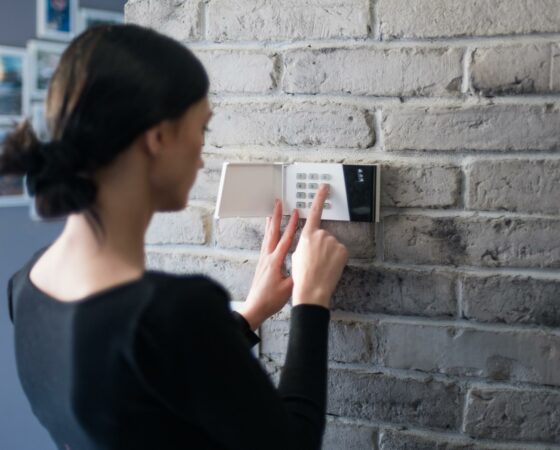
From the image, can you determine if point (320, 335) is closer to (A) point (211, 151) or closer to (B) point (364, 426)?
(B) point (364, 426)

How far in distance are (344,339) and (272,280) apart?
0.53ft

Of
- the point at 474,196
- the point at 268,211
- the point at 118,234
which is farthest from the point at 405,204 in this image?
the point at 118,234

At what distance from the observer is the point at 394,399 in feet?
3.30

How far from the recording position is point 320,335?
82 cm

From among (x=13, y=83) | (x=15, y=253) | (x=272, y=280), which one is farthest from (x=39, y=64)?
(x=272, y=280)

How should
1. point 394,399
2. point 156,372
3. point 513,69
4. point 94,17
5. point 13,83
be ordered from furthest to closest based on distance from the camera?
point 94,17, point 13,83, point 394,399, point 513,69, point 156,372

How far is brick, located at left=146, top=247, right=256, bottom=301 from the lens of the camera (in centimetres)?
106

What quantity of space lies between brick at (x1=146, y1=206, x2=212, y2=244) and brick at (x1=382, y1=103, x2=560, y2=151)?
1.10 feet

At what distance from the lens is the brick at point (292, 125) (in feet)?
3.18

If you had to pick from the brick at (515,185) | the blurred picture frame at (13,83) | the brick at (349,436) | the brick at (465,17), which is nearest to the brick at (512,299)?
the brick at (515,185)

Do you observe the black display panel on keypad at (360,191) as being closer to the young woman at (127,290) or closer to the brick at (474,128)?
the brick at (474,128)

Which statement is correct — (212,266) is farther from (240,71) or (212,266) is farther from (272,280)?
(240,71)

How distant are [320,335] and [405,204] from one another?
0.26 meters

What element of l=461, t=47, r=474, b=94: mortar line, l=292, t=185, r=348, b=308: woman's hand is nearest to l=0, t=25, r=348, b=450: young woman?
l=292, t=185, r=348, b=308: woman's hand
